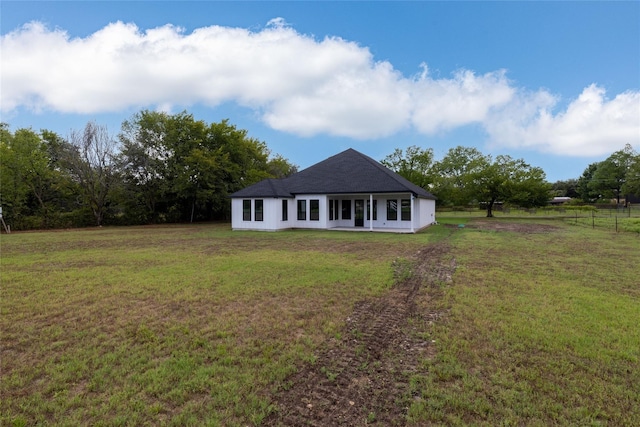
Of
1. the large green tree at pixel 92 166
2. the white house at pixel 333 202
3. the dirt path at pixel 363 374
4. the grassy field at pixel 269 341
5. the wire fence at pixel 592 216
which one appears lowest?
the dirt path at pixel 363 374

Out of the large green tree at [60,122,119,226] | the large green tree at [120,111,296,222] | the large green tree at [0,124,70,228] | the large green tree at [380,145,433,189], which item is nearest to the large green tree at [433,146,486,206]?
the large green tree at [380,145,433,189]

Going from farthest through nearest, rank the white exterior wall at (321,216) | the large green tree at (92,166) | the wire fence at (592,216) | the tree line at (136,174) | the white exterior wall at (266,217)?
the large green tree at (92,166), the tree line at (136,174), the wire fence at (592,216), the white exterior wall at (321,216), the white exterior wall at (266,217)

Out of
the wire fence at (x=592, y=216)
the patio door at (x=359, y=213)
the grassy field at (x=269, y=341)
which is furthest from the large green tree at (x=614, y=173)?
the grassy field at (x=269, y=341)

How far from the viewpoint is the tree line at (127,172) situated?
2211 centimetres

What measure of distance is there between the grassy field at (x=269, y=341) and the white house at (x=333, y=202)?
1099 cm

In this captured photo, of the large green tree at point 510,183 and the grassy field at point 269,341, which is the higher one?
the large green tree at point 510,183

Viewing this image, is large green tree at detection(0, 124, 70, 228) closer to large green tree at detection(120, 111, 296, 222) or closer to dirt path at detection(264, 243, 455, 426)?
large green tree at detection(120, 111, 296, 222)

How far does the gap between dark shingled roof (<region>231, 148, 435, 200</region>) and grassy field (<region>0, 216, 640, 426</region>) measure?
11.0 metres

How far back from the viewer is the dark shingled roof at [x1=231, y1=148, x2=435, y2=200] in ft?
60.0

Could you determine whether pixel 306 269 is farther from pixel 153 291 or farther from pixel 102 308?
pixel 102 308

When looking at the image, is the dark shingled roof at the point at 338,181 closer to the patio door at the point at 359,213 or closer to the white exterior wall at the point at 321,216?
the white exterior wall at the point at 321,216

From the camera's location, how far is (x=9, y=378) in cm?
283

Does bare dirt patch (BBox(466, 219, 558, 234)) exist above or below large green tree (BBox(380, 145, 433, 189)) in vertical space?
below

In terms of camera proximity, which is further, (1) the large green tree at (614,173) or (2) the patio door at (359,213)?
(1) the large green tree at (614,173)
